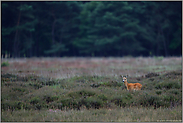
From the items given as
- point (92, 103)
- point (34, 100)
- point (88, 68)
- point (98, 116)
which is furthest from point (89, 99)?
point (88, 68)

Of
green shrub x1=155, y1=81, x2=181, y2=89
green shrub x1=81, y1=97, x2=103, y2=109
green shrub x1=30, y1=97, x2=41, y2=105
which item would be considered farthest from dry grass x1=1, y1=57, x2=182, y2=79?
green shrub x1=81, y1=97, x2=103, y2=109

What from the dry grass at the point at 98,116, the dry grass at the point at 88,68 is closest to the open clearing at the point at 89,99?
the dry grass at the point at 98,116

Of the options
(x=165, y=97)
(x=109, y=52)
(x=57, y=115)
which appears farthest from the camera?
(x=109, y=52)

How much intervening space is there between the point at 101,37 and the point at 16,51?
1723 cm

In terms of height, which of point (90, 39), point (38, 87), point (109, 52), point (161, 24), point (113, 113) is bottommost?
point (113, 113)

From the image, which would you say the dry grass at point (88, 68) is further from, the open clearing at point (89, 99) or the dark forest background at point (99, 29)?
the dark forest background at point (99, 29)

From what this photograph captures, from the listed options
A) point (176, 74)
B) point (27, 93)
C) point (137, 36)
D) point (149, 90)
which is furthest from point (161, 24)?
point (27, 93)

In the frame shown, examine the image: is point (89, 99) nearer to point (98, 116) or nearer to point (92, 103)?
point (92, 103)

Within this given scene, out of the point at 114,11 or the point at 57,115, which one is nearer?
the point at 57,115

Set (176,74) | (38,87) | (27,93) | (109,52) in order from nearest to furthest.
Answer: (27,93) → (38,87) → (176,74) → (109,52)

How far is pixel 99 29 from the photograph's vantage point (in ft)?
131

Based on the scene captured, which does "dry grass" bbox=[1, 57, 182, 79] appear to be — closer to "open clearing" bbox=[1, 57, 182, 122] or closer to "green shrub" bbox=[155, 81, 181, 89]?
"open clearing" bbox=[1, 57, 182, 122]

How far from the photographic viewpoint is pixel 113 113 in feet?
26.5

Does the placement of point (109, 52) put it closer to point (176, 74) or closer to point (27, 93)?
point (176, 74)
